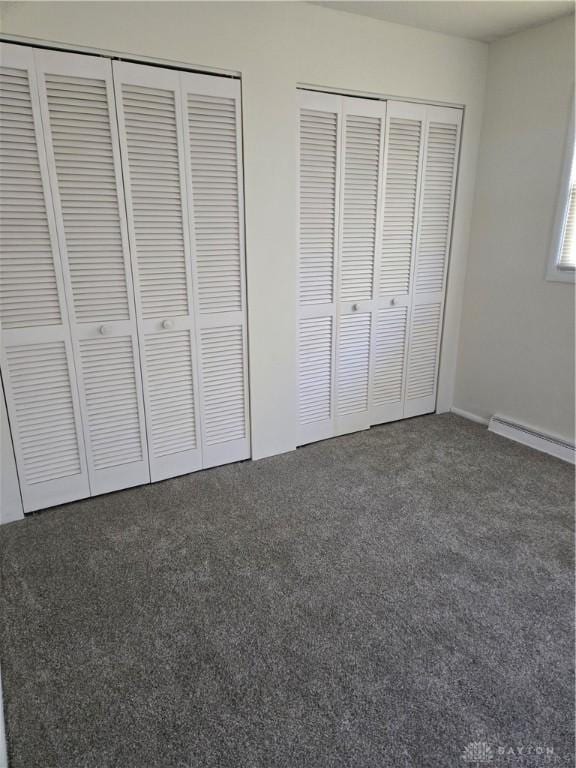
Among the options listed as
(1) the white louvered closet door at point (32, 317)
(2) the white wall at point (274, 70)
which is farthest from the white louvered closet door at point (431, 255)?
(1) the white louvered closet door at point (32, 317)

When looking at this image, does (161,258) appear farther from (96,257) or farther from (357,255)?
(357,255)

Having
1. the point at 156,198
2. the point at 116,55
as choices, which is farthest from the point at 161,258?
the point at 116,55

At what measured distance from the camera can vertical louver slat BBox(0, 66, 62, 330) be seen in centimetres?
198

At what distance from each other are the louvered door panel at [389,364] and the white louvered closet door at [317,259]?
362 mm

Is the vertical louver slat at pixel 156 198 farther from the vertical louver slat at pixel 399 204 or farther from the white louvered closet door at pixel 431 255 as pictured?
the white louvered closet door at pixel 431 255

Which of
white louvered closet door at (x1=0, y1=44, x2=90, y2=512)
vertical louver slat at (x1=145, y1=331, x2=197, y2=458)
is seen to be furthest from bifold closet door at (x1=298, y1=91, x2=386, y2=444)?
white louvered closet door at (x1=0, y1=44, x2=90, y2=512)

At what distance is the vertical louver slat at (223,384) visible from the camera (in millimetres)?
2672

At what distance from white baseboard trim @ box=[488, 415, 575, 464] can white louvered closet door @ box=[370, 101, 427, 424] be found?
0.66 m

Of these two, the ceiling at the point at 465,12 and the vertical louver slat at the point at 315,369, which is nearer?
the ceiling at the point at 465,12

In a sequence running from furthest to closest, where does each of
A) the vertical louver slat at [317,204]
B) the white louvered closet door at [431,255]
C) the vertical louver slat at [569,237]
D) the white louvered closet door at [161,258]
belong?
the white louvered closet door at [431,255]
the vertical louver slat at [569,237]
the vertical louver slat at [317,204]
the white louvered closet door at [161,258]

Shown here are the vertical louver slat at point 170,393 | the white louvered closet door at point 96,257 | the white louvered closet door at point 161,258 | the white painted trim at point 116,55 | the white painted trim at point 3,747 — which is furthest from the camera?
the vertical louver slat at point 170,393

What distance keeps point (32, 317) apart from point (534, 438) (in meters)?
2.94

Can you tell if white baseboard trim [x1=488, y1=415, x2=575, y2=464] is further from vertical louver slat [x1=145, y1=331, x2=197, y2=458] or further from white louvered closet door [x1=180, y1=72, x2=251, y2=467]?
vertical louver slat [x1=145, y1=331, x2=197, y2=458]

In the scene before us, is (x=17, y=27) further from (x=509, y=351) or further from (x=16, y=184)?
(x=509, y=351)
